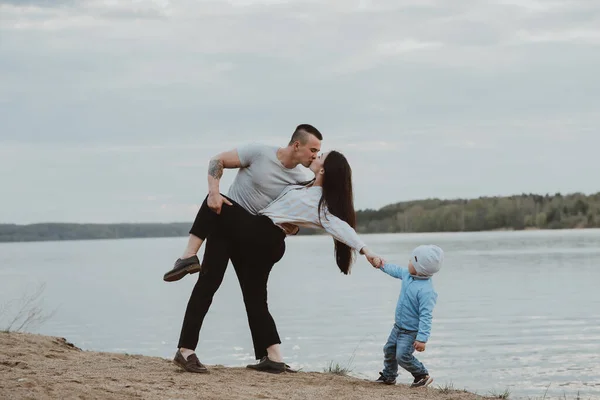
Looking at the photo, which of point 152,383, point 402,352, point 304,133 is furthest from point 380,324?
point 152,383

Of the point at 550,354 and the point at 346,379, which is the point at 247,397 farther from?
the point at 550,354

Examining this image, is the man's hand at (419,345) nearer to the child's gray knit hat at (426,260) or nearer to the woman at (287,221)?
the child's gray knit hat at (426,260)

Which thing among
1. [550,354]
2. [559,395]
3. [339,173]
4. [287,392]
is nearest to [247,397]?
[287,392]

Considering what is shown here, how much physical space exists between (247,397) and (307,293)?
19.6 metres

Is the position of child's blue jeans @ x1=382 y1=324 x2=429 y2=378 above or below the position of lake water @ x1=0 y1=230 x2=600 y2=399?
above

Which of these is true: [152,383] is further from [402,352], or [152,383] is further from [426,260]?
[426,260]

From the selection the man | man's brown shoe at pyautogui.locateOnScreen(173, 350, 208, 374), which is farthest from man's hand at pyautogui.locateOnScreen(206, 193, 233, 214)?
man's brown shoe at pyautogui.locateOnScreen(173, 350, 208, 374)

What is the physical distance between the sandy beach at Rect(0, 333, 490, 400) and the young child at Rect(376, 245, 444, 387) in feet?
0.90

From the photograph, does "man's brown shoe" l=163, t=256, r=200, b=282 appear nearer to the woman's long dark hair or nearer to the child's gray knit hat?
the woman's long dark hair

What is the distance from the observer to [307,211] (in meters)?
6.84

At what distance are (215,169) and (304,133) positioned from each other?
0.70 meters

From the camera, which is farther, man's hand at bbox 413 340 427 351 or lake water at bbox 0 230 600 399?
lake water at bbox 0 230 600 399

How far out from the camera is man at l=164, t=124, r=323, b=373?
683 centimetres

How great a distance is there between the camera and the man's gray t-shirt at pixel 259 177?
693 centimetres
